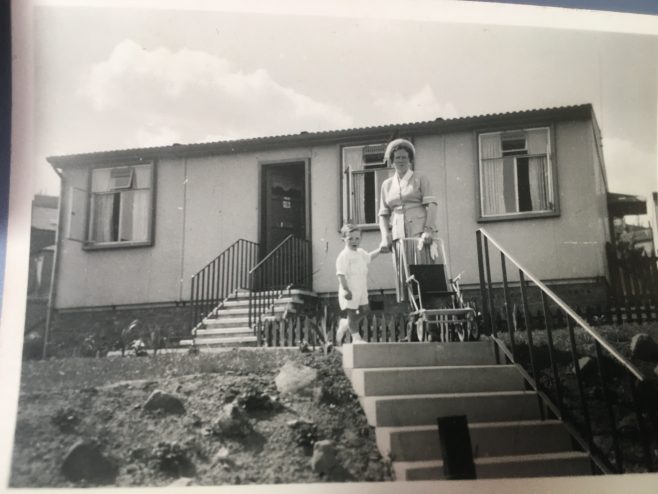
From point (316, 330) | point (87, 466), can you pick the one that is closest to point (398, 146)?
point (316, 330)

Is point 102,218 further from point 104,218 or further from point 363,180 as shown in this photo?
point 363,180

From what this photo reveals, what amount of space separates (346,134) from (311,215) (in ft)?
2.71

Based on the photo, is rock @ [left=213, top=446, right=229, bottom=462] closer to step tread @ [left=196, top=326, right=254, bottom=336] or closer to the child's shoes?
step tread @ [left=196, top=326, right=254, bottom=336]

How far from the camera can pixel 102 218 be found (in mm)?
3949

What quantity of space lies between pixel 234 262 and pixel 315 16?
1.82 metres

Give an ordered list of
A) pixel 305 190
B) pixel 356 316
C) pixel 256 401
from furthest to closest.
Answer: pixel 305 190 → pixel 356 316 → pixel 256 401

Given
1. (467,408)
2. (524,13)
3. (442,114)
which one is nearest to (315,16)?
(442,114)

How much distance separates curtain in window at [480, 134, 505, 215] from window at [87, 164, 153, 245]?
8.37ft

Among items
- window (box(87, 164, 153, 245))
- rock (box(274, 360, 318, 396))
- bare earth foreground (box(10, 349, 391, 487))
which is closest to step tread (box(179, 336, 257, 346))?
bare earth foreground (box(10, 349, 391, 487))

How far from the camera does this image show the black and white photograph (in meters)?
3.02

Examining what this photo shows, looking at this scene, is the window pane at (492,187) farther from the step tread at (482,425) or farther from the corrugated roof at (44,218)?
the corrugated roof at (44,218)

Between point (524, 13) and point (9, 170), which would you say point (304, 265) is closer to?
point (9, 170)

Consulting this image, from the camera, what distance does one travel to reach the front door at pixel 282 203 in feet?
14.6

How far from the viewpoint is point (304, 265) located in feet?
14.3
